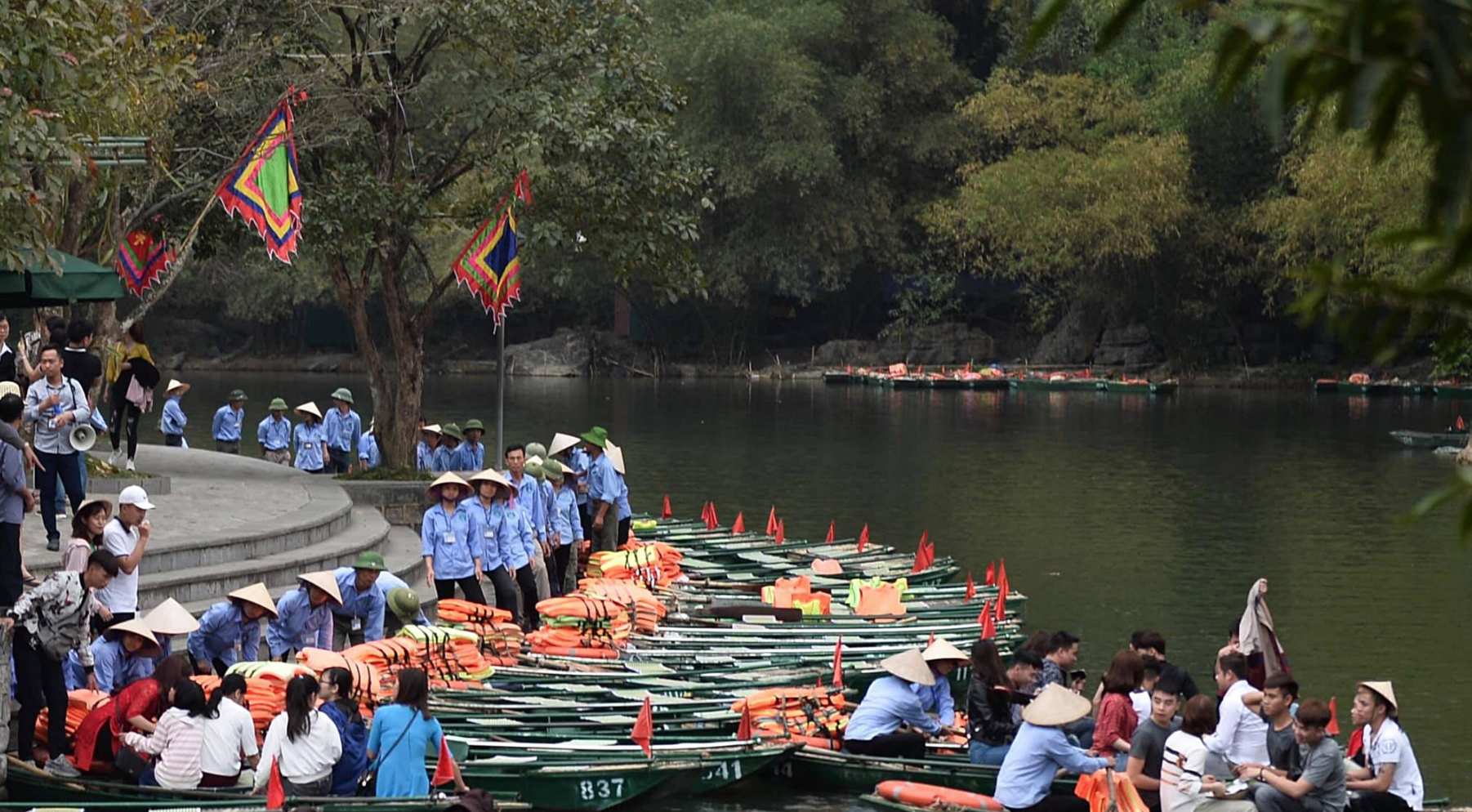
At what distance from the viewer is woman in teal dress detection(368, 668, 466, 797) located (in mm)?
10477

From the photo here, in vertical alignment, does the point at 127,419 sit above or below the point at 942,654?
above

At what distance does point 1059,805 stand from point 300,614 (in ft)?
17.0

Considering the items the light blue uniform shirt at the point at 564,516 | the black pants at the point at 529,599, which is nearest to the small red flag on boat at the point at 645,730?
the black pants at the point at 529,599

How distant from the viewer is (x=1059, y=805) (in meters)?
11.1

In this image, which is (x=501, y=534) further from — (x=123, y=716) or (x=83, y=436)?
(x=123, y=716)

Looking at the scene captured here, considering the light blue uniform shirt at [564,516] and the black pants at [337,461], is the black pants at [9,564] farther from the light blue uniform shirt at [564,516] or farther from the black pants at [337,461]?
the black pants at [337,461]

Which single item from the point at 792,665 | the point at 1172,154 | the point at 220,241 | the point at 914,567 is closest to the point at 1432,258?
the point at 1172,154

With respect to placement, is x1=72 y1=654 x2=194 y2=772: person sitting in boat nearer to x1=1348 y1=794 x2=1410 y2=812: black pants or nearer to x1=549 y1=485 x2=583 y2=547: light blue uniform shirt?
x1=1348 y1=794 x2=1410 y2=812: black pants

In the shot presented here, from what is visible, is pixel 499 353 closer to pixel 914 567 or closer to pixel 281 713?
pixel 914 567

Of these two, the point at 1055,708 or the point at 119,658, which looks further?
the point at 119,658

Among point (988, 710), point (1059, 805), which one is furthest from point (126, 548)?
point (1059, 805)

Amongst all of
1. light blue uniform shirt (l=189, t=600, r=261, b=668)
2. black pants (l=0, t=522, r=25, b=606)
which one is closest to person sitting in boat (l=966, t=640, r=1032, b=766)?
light blue uniform shirt (l=189, t=600, r=261, b=668)

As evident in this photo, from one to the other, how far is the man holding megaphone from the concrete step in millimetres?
885

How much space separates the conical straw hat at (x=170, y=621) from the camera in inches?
473
